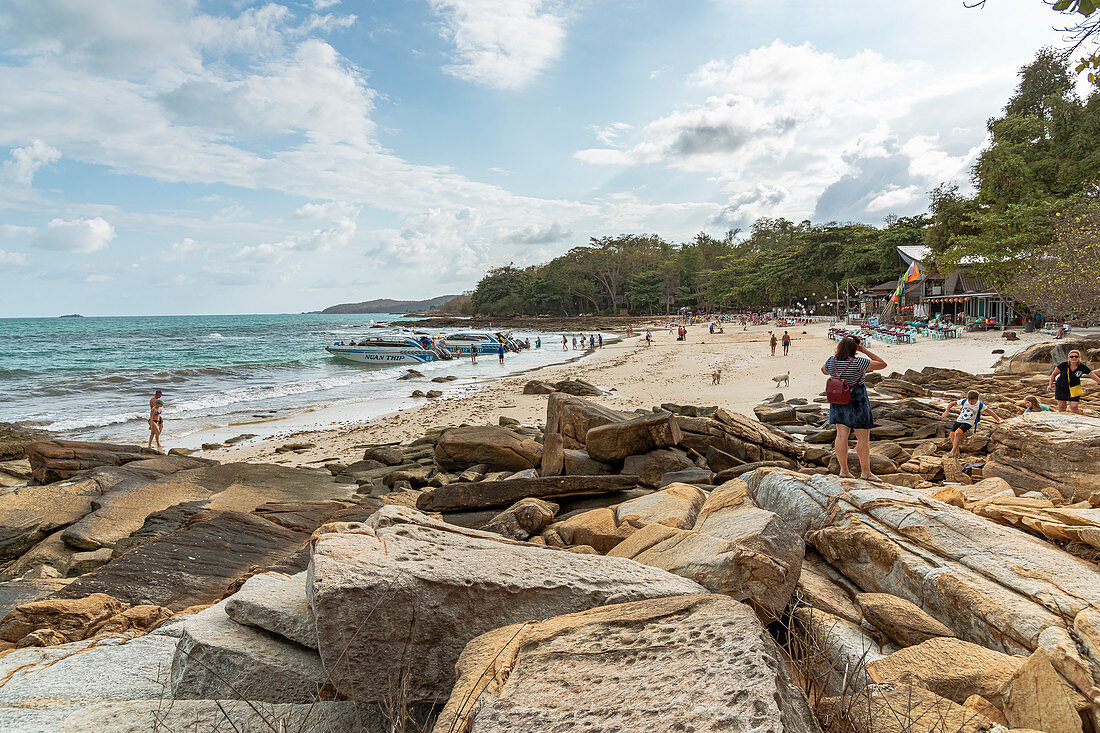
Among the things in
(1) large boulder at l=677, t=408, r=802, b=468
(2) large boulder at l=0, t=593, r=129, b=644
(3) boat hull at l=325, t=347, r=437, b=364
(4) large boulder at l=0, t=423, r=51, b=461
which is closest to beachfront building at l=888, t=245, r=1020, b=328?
(1) large boulder at l=677, t=408, r=802, b=468

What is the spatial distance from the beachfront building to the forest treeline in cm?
215

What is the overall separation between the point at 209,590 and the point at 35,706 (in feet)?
7.31

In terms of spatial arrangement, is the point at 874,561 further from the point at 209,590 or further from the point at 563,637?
the point at 209,590

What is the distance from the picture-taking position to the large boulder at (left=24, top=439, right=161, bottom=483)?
365 inches

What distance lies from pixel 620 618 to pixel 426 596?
3.18ft

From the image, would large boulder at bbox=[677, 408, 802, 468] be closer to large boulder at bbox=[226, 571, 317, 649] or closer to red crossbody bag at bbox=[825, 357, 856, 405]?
red crossbody bag at bbox=[825, 357, 856, 405]

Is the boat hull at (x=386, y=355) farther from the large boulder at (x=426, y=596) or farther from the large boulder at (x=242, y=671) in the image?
the large boulder at (x=242, y=671)

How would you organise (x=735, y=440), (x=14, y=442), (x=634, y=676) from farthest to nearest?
(x=14, y=442), (x=735, y=440), (x=634, y=676)

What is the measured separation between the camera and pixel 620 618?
8.54ft

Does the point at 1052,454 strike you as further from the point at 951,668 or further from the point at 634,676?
the point at 634,676

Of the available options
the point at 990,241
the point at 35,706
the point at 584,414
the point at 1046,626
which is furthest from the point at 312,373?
the point at 990,241

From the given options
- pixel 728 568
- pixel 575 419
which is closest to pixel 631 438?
pixel 575 419

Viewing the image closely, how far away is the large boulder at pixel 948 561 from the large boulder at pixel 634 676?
156 centimetres

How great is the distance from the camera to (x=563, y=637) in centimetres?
252
